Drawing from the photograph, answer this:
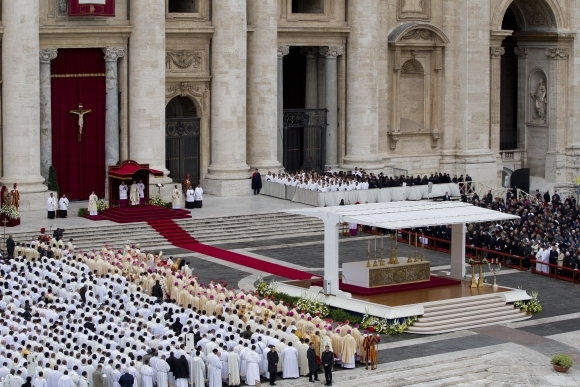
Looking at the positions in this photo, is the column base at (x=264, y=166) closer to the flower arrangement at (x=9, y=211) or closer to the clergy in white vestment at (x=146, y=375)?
the flower arrangement at (x=9, y=211)

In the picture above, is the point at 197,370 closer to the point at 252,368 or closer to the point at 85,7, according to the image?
the point at 252,368

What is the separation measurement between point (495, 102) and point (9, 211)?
30.3 m

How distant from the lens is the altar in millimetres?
47750

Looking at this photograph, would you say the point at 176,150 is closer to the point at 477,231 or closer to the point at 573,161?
the point at 477,231

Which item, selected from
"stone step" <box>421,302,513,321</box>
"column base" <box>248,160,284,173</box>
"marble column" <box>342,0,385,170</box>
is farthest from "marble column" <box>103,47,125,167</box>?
"stone step" <box>421,302,513,321</box>

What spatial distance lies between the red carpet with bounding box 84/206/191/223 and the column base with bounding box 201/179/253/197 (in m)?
5.22

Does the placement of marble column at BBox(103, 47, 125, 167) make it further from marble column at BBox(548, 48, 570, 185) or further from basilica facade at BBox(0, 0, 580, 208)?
marble column at BBox(548, 48, 570, 185)

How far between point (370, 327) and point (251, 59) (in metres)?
27.8

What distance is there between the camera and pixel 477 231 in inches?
2283

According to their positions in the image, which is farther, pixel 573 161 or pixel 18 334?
pixel 573 161

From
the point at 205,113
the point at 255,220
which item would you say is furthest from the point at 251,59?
the point at 255,220

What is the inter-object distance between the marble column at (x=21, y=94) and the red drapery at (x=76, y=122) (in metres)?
2.40

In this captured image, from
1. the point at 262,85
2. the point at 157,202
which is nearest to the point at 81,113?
the point at 157,202

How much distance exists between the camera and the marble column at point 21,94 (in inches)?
2357
